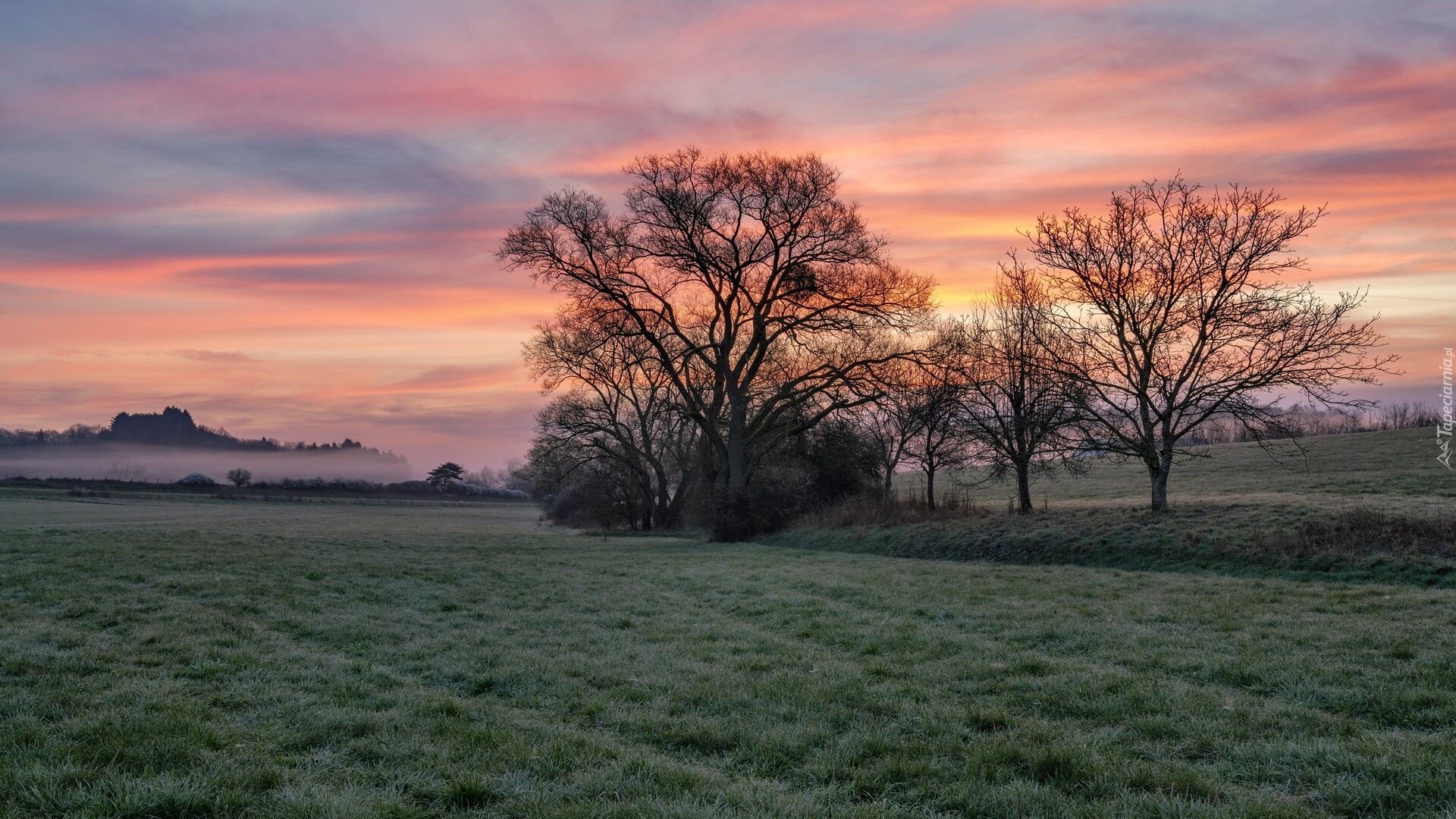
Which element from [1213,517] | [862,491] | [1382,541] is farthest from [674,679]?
[862,491]

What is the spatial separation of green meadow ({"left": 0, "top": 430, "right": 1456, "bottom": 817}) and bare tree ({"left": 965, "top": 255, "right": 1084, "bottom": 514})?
38.5 ft

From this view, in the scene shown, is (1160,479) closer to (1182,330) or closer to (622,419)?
(1182,330)

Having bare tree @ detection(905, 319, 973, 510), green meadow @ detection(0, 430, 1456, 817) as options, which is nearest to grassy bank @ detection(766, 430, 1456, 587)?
green meadow @ detection(0, 430, 1456, 817)

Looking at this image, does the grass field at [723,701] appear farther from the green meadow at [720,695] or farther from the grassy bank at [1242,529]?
the grassy bank at [1242,529]

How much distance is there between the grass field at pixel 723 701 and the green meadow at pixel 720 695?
3 cm

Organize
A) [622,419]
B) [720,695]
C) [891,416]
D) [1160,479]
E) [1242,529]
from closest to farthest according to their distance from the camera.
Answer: [720,695]
[1242,529]
[1160,479]
[891,416]
[622,419]

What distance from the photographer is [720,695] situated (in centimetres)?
782

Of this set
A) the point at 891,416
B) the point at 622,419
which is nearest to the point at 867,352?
the point at 891,416

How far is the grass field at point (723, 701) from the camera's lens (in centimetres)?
510

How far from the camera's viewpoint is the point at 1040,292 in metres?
34.8

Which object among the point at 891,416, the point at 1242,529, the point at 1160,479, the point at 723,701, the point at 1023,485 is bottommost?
the point at 723,701

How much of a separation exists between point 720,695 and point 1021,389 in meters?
27.9

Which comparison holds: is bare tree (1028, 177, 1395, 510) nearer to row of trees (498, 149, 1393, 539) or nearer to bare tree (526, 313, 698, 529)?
row of trees (498, 149, 1393, 539)

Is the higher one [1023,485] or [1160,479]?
[1160,479]
